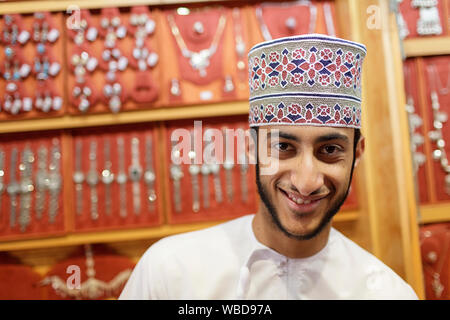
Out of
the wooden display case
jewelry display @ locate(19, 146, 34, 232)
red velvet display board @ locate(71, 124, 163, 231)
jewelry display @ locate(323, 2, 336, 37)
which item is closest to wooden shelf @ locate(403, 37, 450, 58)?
the wooden display case

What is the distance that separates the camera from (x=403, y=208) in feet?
2.77

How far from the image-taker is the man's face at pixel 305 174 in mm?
593

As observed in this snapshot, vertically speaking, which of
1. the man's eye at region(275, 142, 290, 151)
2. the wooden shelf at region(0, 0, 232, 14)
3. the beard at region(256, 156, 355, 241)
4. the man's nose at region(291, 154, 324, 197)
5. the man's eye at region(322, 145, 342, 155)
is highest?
the wooden shelf at region(0, 0, 232, 14)

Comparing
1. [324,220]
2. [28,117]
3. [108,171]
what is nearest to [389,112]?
[324,220]

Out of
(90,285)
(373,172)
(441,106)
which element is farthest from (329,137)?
(90,285)

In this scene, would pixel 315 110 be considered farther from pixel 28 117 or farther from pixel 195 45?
pixel 28 117

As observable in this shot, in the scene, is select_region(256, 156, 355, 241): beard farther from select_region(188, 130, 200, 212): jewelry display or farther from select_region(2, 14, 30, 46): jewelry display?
select_region(2, 14, 30, 46): jewelry display

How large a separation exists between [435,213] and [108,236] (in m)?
0.85

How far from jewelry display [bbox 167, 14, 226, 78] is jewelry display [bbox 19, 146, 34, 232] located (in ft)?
1.59

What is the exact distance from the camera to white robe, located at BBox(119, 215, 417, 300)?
2.28ft

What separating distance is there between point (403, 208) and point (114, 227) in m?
0.73

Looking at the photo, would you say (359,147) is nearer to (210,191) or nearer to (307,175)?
(307,175)

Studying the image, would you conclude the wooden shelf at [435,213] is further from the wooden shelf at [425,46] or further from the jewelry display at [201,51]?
the jewelry display at [201,51]

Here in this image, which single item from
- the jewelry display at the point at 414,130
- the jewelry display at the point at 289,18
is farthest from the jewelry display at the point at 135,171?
the jewelry display at the point at 414,130
